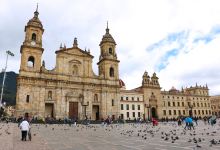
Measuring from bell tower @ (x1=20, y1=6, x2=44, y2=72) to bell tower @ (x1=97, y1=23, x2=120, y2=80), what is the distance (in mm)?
15878

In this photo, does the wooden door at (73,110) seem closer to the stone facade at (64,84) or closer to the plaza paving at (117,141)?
the stone facade at (64,84)

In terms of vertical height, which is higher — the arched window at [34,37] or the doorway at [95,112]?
the arched window at [34,37]

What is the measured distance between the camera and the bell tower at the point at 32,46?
45084 mm

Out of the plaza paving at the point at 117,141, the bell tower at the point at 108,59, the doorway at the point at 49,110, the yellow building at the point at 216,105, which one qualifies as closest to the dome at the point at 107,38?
the bell tower at the point at 108,59

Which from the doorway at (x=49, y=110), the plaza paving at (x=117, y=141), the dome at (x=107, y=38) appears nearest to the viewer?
the plaza paving at (x=117, y=141)

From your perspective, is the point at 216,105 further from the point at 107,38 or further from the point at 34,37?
the point at 34,37

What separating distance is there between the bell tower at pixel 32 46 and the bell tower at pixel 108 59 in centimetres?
1588

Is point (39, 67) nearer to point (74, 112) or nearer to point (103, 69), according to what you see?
point (74, 112)

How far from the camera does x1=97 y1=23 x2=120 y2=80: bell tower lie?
5470 cm

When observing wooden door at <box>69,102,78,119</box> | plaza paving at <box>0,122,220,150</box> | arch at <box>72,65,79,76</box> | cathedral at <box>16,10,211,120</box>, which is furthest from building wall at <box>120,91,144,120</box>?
plaza paving at <box>0,122,220,150</box>

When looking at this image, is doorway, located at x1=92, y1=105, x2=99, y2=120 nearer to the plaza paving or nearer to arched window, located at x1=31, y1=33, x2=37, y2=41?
arched window, located at x1=31, y1=33, x2=37, y2=41

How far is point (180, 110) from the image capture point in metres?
77.8

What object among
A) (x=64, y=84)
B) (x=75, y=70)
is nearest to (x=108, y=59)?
(x=75, y=70)

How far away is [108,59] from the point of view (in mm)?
55094
